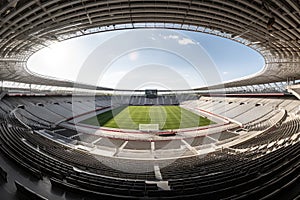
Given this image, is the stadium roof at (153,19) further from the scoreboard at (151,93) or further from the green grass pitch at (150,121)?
the scoreboard at (151,93)

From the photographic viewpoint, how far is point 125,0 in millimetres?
11953

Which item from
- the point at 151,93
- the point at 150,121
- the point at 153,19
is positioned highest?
the point at 153,19

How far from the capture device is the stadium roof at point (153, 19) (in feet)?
38.5

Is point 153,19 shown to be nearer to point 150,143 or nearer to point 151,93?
point 150,143

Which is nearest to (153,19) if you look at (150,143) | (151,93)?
(150,143)

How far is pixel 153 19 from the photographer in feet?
50.0

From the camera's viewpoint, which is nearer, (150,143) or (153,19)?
(153,19)

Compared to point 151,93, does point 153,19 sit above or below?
above

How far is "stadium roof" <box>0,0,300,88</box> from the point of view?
38.5ft

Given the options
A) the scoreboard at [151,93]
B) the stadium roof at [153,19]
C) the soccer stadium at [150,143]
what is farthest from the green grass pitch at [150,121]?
the scoreboard at [151,93]

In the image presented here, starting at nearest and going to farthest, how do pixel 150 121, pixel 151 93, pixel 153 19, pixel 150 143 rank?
pixel 153 19, pixel 150 143, pixel 150 121, pixel 151 93

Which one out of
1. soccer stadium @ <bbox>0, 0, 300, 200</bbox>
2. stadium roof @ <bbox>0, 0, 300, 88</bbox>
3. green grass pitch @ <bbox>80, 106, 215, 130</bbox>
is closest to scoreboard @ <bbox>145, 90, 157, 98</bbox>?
green grass pitch @ <bbox>80, 106, 215, 130</bbox>

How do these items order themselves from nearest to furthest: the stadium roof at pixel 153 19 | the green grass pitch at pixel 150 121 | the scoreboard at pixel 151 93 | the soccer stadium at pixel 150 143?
the soccer stadium at pixel 150 143
the stadium roof at pixel 153 19
the green grass pitch at pixel 150 121
the scoreboard at pixel 151 93

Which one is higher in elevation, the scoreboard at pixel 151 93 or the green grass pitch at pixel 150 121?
the scoreboard at pixel 151 93
